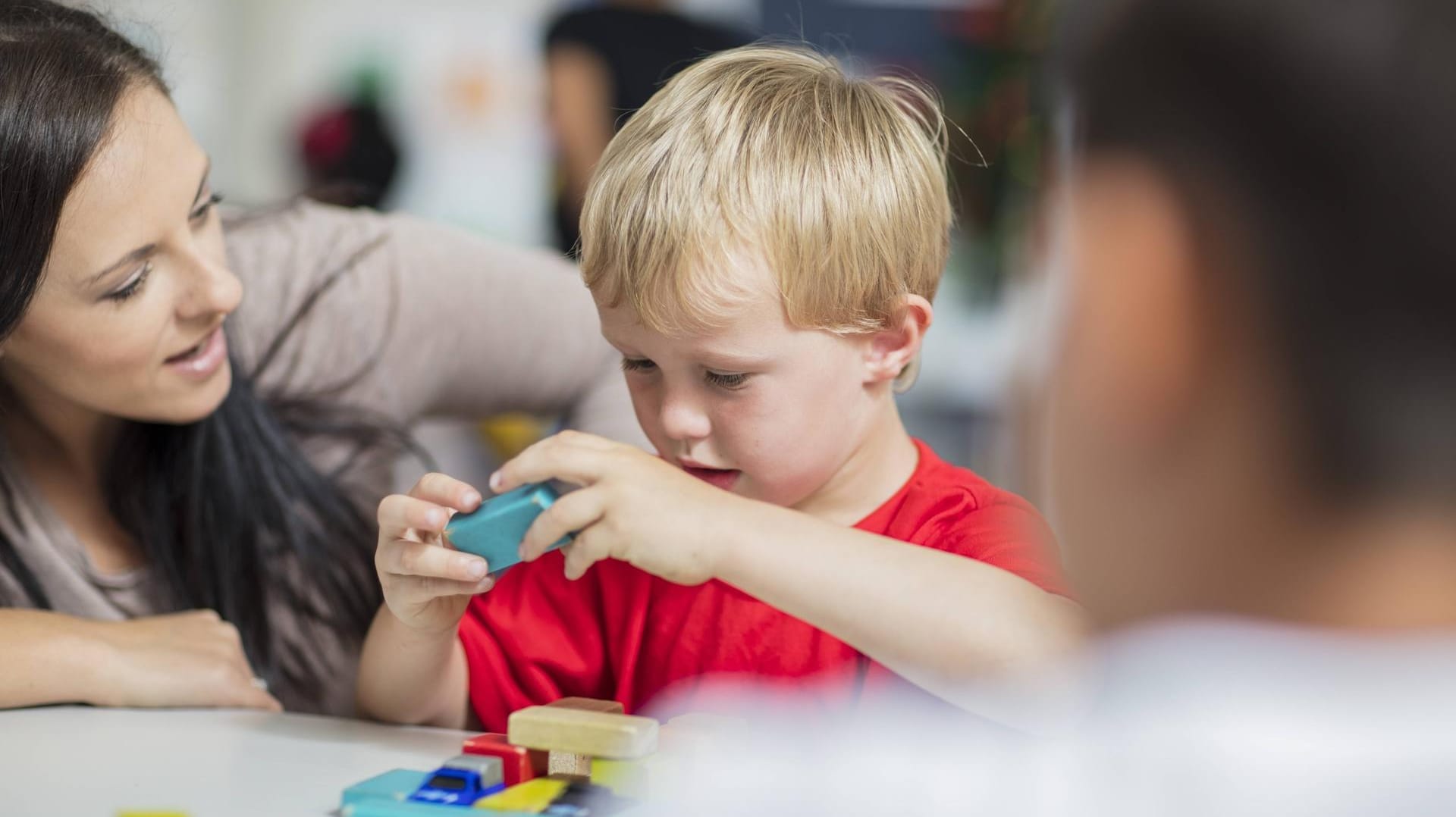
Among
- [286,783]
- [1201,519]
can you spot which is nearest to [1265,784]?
[1201,519]

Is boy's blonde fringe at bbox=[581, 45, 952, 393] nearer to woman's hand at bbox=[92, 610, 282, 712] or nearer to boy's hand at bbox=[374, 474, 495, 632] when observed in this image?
boy's hand at bbox=[374, 474, 495, 632]

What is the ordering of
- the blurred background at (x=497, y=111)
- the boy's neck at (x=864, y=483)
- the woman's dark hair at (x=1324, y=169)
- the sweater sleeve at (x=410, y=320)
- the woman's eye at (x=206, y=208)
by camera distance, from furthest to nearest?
the blurred background at (x=497, y=111), the sweater sleeve at (x=410, y=320), the woman's eye at (x=206, y=208), the boy's neck at (x=864, y=483), the woman's dark hair at (x=1324, y=169)

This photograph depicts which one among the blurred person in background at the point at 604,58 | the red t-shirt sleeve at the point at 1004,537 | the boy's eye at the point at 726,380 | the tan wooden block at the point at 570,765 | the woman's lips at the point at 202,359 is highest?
the blurred person in background at the point at 604,58

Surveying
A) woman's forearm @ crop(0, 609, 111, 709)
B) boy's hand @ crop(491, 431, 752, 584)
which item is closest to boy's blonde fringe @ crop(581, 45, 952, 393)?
boy's hand @ crop(491, 431, 752, 584)

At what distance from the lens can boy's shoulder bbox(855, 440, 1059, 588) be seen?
755 mm

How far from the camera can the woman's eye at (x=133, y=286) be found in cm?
94

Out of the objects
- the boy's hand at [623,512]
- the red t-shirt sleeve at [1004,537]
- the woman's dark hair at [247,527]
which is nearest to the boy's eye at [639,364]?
the boy's hand at [623,512]

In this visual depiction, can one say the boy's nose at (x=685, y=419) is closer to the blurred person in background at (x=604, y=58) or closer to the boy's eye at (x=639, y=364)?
the boy's eye at (x=639, y=364)

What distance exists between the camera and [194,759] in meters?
0.78

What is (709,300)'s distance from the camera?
741 mm

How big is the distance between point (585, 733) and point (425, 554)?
0.45ft

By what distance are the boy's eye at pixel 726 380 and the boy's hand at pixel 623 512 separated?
0.29 ft

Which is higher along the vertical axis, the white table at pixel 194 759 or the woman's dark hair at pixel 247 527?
the woman's dark hair at pixel 247 527

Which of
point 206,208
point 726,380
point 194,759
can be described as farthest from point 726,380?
point 206,208
